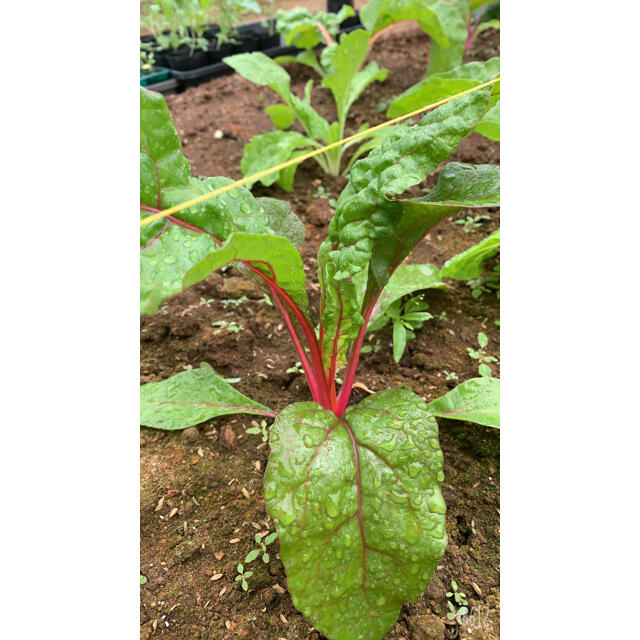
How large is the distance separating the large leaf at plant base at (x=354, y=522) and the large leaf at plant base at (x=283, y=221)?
501mm

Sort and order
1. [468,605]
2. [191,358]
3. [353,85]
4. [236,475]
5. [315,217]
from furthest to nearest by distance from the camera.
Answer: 1. [353,85]
2. [315,217]
3. [191,358]
4. [236,475]
5. [468,605]

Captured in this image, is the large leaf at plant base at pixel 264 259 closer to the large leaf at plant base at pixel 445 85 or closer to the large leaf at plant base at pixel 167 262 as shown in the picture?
the large leaf at plant base at pixel 167 262

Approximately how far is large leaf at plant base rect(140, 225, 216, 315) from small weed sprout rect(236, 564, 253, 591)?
0.59 metres

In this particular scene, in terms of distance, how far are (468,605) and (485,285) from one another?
41.2 inches

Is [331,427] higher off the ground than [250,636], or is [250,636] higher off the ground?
[331,427]

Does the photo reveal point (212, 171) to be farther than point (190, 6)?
No

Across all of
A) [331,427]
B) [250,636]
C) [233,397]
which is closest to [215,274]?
[233,397]

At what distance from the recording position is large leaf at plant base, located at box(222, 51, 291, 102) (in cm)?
→ 229

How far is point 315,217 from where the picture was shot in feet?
7.13

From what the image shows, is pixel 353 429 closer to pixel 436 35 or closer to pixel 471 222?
pixel 471 222

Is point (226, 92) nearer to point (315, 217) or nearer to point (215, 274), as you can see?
point (315, 217)

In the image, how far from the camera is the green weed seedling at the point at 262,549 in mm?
1122

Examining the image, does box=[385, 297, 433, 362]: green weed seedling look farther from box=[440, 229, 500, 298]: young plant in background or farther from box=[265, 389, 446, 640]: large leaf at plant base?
box=[265, 389, 446, 640]: large leaf at plant base

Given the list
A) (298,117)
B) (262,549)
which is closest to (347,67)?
(298,117)
